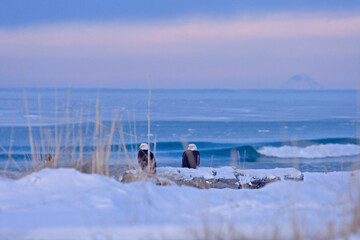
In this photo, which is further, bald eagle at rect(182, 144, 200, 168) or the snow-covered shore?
bald eagle at rect(182, 144, 200, 168)

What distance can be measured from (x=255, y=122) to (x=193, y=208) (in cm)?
2785

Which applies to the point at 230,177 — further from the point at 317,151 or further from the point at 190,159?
the point at 317,151

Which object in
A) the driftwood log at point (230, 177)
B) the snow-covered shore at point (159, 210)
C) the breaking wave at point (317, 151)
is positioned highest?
the snow-covered shore at point (159, 210)

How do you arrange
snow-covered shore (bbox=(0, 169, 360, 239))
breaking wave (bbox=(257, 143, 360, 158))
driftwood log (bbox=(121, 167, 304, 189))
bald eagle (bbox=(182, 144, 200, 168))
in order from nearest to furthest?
1. snow-covered shore (bbox=(0, 169, 360, 239))
2. driftwood log (bbox=(121, 167, 304, 189))
3. bald eagle (bbox=(182, 144, 200, 168))
4. breaking wave (bbox=(257, 143, 360, 158))

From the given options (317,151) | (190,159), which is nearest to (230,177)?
(190,159)

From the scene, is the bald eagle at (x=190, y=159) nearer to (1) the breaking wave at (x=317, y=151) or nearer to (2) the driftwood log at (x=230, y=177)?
(2) the driftwood log at (x=230, y=177)

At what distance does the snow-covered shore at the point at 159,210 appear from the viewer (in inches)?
129

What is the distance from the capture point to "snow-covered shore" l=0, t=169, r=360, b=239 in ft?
10.8

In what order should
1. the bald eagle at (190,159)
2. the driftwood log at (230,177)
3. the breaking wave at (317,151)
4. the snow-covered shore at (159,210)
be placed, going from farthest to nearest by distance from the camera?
the breaking wave at (317,151)
the bald eagle at (190,159)
the driftwood log at (230,177)
the snow-covered shore at (159,210)

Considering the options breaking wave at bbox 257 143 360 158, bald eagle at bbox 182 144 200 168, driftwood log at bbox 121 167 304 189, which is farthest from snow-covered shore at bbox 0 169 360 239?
breaking wave at bbox 257 143 360 158

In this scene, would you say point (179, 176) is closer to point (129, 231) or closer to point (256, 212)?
point (256, 212)

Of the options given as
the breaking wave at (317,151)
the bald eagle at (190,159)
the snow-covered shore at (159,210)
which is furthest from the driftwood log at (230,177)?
the breaking wave at (317,151)

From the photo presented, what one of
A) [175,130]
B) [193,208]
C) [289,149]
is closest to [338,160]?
[289,149]

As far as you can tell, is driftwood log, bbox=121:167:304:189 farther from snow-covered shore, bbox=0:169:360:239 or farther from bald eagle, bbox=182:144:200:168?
snow-covered shore, bbox=0:169:360:239
